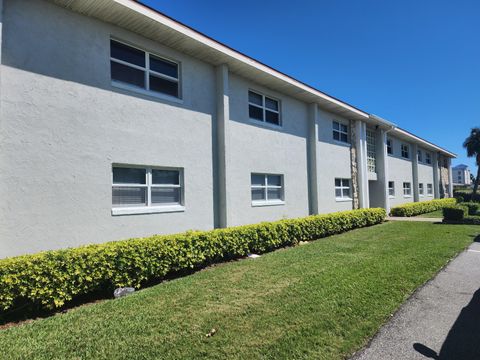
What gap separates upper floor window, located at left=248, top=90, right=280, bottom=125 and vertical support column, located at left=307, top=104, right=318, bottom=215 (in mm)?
2212

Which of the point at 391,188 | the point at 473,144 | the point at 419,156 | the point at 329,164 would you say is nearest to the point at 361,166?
the point at 329,164

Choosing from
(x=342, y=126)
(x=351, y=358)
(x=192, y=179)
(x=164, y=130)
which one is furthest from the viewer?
(x=342, y=126)

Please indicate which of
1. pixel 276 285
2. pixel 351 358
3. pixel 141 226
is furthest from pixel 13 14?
pixel 351 358

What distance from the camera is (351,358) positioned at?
3.43 metres

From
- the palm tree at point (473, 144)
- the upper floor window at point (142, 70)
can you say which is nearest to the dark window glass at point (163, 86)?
the upper floor window at point (142, 70)

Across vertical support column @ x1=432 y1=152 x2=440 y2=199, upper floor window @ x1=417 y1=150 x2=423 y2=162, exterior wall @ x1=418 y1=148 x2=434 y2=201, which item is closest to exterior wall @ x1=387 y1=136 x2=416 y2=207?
exterior wall @ x1=418 y1=148 x2=434 y2=201

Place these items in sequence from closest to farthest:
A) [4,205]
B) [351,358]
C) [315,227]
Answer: [351,358]
[4,205]
[315,227]

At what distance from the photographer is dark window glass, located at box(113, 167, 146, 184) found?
7781 millimetres

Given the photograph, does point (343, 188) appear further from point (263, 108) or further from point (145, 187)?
point (145, 187)

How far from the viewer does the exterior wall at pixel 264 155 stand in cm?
1070

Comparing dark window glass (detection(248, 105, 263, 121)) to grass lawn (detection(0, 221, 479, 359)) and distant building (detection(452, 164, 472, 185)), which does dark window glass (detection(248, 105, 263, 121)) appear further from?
distant building (detection(452, 164, 472, 185))

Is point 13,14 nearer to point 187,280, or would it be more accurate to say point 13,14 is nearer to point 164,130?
point 164,130

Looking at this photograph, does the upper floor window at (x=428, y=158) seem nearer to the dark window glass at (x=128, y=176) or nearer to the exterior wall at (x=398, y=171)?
the exterior wall at (x=398, y=171)

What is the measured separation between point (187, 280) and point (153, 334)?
262 cm
